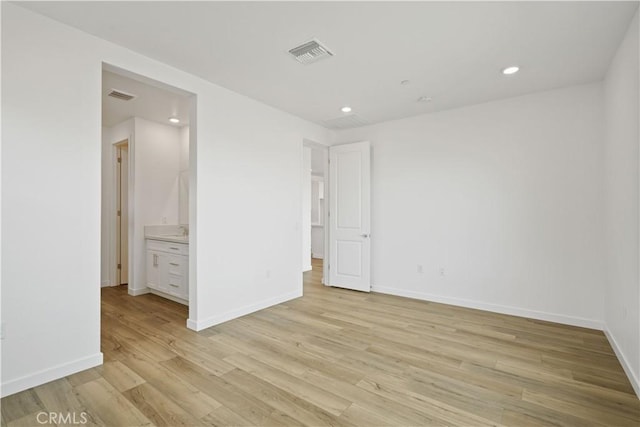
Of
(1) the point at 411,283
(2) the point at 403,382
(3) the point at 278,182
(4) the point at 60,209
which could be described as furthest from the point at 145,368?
(1) the point at 411,283

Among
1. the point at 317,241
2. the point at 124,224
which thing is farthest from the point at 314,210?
the point at 124,224

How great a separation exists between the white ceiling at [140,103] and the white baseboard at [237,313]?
8.64 ft

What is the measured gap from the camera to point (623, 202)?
253cm

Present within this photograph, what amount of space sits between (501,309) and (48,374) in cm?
452

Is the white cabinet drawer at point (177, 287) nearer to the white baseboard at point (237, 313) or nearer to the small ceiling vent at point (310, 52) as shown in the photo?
the white baseboard at point (237, 313)

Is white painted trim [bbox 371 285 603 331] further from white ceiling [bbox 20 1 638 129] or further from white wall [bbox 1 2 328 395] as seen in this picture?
white wall [bbox 1 2 328 395]

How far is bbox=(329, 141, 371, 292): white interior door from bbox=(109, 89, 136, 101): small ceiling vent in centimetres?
293

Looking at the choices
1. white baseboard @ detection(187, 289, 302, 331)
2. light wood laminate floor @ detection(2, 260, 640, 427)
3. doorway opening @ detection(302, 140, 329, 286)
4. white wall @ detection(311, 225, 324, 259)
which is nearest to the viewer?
light wood laminate floor @ detection(2, 260, 640, 427)

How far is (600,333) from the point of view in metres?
3.24

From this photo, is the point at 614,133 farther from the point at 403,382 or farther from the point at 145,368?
the point at 145,368

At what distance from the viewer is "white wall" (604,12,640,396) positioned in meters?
2.22

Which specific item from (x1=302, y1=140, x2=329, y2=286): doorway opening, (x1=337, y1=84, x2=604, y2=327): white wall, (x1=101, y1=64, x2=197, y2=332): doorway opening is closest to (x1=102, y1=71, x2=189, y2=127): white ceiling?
(x1=101, y1=64, x2=197, y2=332): doorway opening

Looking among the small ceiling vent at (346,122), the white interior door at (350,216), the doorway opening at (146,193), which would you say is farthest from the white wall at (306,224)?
the doorway opening at (146,193)

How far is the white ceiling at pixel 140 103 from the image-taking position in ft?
11.4
